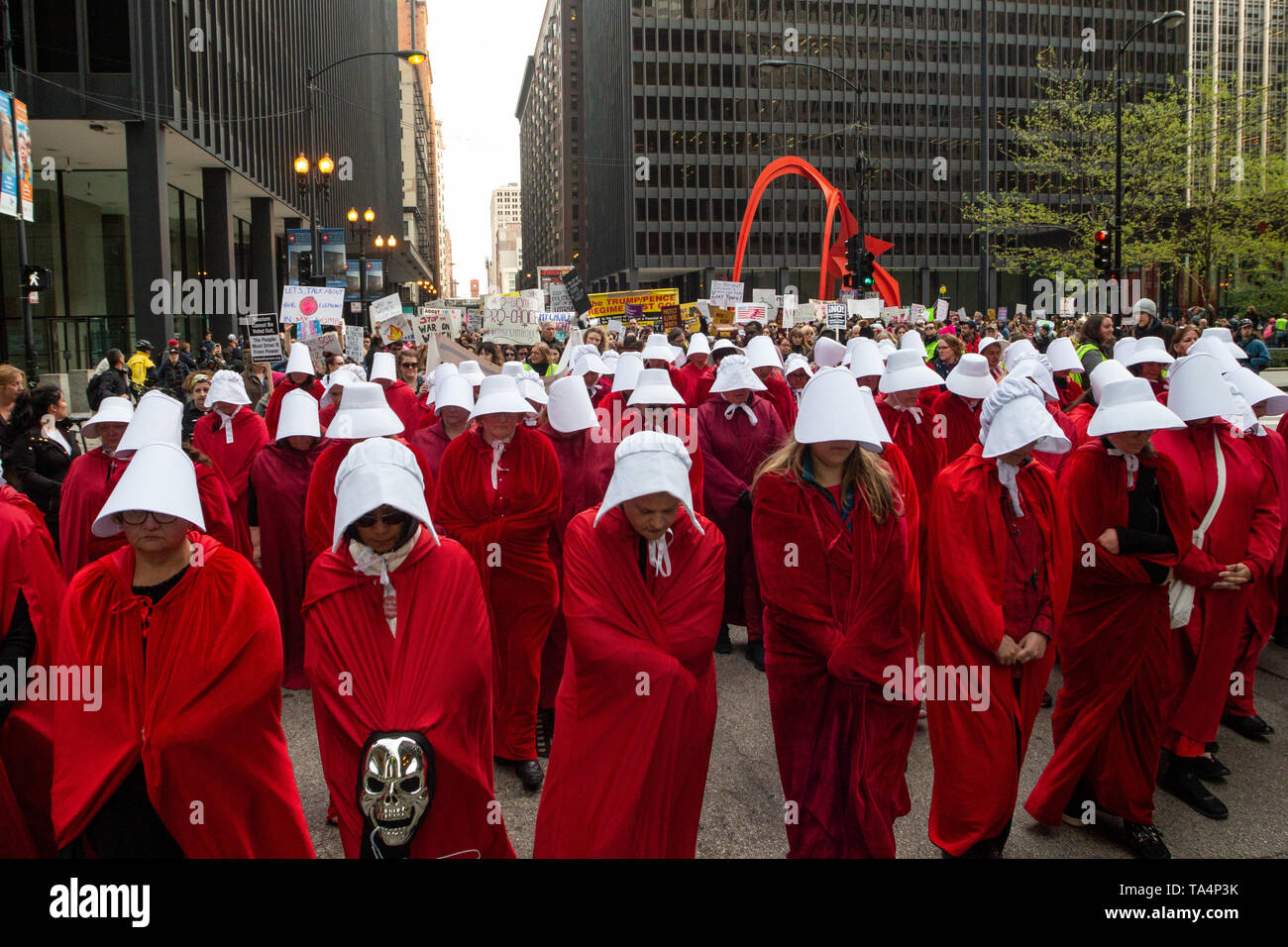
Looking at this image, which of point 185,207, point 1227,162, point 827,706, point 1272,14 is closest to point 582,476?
point 827,706

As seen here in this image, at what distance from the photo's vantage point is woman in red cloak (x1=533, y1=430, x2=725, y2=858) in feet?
12.6

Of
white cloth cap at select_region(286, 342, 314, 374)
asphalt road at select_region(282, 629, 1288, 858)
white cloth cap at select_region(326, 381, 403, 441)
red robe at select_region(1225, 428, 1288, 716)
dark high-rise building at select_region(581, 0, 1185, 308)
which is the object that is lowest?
asphalt road at select_region(282, 629, 1288, 858)

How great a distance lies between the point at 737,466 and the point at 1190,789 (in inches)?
152

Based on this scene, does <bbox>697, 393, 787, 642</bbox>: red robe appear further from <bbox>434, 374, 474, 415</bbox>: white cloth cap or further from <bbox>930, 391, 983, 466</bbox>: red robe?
<bbox>434, 374, 474, 415</bbox>: white cloth cap

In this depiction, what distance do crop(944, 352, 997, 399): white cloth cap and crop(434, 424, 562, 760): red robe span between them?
9.73 feet

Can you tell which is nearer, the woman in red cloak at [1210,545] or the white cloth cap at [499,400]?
the woman in red cloak at [1210,545]

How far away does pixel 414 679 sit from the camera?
384cm

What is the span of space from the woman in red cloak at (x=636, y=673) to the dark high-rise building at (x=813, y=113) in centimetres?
8992

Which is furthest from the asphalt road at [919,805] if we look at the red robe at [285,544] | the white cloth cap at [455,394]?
the white cloth cap at [455,394]

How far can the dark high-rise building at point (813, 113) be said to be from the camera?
298ft

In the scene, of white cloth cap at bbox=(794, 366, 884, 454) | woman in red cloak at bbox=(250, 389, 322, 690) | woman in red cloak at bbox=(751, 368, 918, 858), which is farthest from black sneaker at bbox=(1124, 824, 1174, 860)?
woman in red cloak at bbox=(250, 389, 322, 690)

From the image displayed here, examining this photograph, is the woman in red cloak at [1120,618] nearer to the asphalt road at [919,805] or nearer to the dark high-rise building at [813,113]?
the asphalt road at [919,805]
